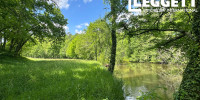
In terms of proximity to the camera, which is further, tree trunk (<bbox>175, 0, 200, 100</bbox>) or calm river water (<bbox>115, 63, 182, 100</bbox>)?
calm river water (<bbox>115, 63, 182, 100</bbox>)

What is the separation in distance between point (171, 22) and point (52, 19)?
17.9 m

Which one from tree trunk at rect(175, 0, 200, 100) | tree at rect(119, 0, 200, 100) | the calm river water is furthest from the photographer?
the calm river water

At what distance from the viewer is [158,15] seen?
4.82m

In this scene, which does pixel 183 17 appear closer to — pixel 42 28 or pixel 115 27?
pixel 115 27

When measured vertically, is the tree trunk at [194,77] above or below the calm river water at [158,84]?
above

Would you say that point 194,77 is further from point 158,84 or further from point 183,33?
point 158,84

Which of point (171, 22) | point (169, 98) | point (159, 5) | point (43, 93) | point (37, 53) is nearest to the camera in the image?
point (43, 93)

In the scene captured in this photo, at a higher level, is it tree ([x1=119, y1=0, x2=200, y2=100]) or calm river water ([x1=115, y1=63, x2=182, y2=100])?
tree ([x1=119, y1=0, x2=200, y2=100])

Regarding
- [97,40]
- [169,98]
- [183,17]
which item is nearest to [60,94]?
[183,17]

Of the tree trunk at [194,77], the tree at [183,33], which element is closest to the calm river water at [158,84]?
the tree trunk at [194,77]

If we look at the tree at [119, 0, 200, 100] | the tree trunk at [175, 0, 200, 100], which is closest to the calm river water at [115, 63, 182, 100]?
the tree trunk at [175, 0, 200, 100]

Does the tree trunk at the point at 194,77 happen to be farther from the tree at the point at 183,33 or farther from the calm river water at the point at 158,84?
the calm river water at the point at 158,84

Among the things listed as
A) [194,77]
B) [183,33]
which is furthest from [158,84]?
[194,77]

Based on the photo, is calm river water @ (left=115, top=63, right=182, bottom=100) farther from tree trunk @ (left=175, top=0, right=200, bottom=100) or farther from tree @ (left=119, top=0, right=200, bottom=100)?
tree @ (left=119, top=0, right=200, bottom=100)
